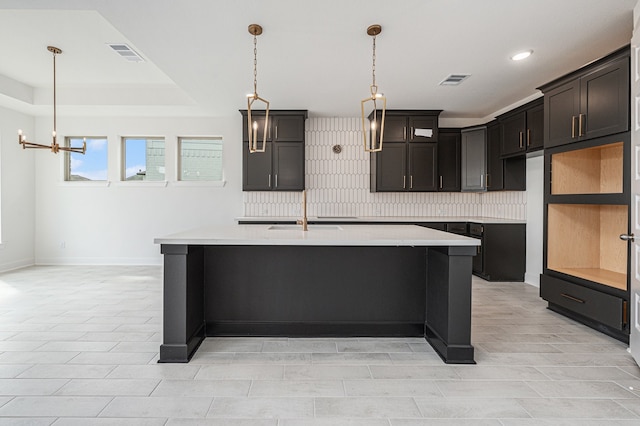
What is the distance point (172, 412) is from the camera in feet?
6.41

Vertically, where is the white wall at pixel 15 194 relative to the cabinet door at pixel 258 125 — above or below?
below

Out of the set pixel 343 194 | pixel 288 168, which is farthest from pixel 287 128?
pixel 343 194

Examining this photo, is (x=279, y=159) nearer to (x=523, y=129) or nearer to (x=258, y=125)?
(x=258, y=125)

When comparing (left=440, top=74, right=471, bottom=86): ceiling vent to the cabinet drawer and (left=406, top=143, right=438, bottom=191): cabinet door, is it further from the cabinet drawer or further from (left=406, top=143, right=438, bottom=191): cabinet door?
the cabinet drawer

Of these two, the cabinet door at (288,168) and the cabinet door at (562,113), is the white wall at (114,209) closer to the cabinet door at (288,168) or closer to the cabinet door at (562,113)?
the cabinet door at (288,168)

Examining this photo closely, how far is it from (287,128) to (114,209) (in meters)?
3.37

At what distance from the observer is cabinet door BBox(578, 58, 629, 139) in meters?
2.93

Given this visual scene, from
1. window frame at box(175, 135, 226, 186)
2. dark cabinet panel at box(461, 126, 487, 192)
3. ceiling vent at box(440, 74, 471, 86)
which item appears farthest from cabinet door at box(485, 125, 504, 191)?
window frame at box(175, 135, 226, 186)

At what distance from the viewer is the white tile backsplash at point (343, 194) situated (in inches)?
246

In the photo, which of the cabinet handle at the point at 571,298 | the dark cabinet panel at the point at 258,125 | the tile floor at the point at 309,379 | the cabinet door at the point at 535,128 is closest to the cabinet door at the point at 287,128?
the dark cabinet panel at the point at 258,125

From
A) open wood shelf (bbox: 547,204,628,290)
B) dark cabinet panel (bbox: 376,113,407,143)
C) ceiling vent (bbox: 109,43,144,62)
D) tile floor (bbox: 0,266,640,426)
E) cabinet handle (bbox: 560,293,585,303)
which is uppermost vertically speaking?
ceiling vent (bbox: 109,43,144,62)

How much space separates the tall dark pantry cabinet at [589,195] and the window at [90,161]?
6741 mm

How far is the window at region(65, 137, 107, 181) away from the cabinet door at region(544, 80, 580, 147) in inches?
264

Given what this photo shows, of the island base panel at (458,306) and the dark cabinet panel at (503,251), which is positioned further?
the dark cabinet panel at (503,251)
